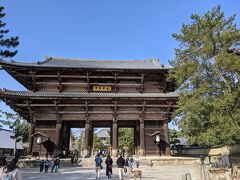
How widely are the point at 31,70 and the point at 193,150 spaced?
24.1 m

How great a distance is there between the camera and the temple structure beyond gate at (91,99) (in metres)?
25.3

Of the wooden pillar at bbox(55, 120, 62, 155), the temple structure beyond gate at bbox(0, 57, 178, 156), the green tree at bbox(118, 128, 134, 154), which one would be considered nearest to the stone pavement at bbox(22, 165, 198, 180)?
the wooden pillar at bbox(55, 120, 62, 155)

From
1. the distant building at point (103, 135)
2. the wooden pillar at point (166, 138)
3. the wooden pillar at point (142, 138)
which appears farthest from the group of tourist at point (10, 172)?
the distant building at point (103, 135)

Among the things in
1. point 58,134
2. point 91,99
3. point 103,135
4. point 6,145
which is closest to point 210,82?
point 91,99

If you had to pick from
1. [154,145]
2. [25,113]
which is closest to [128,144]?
[154,145]

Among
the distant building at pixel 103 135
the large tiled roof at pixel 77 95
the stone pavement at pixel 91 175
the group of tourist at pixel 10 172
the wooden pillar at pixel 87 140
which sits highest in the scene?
the large tiled roof at pixel 77 95

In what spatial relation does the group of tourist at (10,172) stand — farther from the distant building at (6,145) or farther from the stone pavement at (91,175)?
the distant building at (6,145)

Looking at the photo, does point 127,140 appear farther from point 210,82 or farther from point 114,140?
point 210,82

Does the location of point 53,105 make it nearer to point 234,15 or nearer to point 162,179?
point 162,179

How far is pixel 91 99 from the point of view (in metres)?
25.7

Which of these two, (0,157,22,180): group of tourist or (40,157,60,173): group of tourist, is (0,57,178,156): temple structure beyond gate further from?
(0,157,22,180): group of tourist

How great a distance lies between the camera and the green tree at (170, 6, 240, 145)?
50.1 ft

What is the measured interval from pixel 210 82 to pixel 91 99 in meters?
13.4

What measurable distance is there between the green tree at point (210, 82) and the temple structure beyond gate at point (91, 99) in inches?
324
